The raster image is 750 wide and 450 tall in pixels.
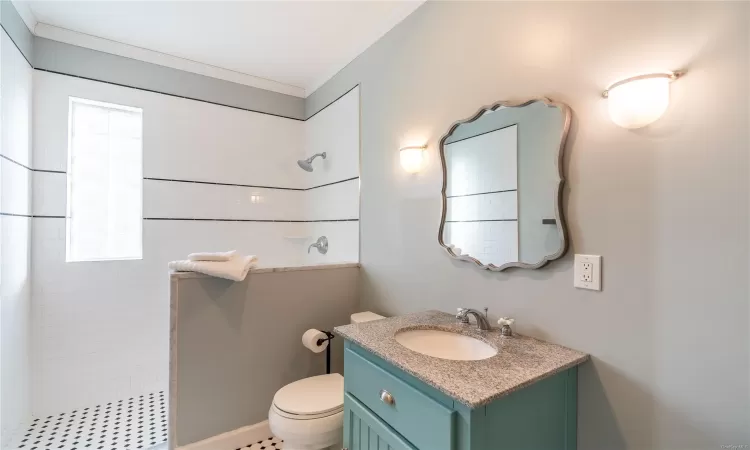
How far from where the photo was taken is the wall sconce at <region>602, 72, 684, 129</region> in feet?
2.98

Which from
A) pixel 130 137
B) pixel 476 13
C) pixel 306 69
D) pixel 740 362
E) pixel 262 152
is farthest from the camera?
pixel 262 152

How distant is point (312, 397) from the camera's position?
1.57 m

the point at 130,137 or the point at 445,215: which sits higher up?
the point at 130,137

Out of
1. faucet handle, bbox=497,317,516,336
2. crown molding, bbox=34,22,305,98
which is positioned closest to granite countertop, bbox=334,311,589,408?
faucet handle, bbox=497,317,516,336

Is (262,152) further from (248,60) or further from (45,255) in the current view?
(45,255)

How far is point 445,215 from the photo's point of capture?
1.61 metres

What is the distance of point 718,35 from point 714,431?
3.36 ft

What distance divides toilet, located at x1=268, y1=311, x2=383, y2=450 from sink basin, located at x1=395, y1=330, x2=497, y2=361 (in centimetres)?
48

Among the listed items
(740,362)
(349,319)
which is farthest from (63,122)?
(740,362)

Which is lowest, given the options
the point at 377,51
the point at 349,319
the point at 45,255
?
the point at 349,319

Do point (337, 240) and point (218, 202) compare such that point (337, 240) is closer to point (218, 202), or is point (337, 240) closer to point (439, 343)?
point (218, 202)

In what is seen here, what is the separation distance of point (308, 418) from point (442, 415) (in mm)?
805

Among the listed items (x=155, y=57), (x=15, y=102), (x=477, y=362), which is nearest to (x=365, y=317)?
(x=477, y=362)

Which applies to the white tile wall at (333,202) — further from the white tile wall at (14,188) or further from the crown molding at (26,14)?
the crown molding at (26,14)
